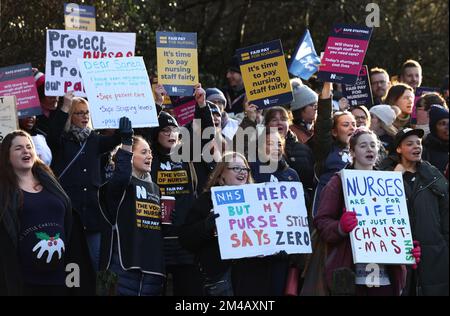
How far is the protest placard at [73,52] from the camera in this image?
418 inches

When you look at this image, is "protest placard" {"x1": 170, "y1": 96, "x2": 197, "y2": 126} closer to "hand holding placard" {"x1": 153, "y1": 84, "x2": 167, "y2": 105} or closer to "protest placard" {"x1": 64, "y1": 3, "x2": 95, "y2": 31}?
"hand holding placard" {"x1": 153, "y1": 84, "x2": 167, "y2": 105}

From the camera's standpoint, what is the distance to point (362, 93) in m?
12.7

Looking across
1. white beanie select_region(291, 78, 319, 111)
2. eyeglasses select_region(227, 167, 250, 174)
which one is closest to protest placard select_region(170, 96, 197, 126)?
white beanie select_region(291, 78, 319, 111)

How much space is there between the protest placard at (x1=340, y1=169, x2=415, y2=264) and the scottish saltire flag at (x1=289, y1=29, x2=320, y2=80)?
3.53 meters

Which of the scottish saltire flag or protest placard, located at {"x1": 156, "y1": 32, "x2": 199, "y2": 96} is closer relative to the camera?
protest placard, located at {"x1": 156, "y1": 32, "x2": 199, "y2": 96}

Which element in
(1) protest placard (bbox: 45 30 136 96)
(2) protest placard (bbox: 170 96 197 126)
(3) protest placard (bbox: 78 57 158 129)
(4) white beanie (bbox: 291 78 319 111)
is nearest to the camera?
(3) protest placard (bbox: 78 57 158 129)

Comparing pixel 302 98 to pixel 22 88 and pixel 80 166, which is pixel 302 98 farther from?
pixel 22 88

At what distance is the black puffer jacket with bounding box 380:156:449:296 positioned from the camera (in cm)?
941

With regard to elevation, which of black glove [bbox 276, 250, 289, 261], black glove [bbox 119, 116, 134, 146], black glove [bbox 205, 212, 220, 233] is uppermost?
black glove [bbox 119, 116, 134, 146]

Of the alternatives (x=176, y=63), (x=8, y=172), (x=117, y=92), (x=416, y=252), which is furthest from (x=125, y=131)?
(x=416, y=252)

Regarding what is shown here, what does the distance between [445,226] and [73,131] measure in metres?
3.37

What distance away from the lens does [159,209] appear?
9.55 meters

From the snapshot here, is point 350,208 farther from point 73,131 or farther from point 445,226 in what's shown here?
point 73,131

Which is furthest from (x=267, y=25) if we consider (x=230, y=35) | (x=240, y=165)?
(x=240, y=165)
